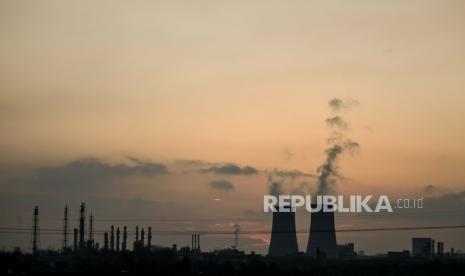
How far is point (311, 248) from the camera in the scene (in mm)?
73875

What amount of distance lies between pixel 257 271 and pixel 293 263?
19129 millimetres

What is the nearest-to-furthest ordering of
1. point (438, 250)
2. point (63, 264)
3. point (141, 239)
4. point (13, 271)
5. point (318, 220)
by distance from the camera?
point (13, 271), point (63, 264), point (318, 220), point (141, 239), point (438, 250)

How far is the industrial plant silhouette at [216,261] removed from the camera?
49.6 meters

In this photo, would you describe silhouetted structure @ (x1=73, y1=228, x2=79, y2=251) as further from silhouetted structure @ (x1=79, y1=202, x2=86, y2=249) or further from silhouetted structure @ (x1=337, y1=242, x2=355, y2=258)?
silhouetted structure @ (x1=337, y1=242, x2=355, y2=258)

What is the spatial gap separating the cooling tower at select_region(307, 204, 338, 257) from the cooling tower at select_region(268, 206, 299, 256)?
164 centimetres

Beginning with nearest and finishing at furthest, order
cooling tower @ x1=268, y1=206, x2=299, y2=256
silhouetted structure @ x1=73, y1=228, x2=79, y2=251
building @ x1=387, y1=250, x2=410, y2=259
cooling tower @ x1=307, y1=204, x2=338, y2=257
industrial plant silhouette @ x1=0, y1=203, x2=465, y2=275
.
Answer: industrial plant silhouette @ x1=0, y1=203, x2=465, y2=275, cooling tower @ x1=307, y1=204, x2=338, y2=257, cooling tower @ x1=268, y1=206, x2=299, y2=256, silhouetted structure @ x1=73, y1=228, x2=79, y2=251, building @ x1=387, y1=250, x2=410, y2=259

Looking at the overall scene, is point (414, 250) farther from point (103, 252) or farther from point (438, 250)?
point (103, 252)

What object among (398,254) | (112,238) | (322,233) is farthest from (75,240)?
(398,254)

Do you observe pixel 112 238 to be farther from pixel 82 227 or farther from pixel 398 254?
pixel 398 254

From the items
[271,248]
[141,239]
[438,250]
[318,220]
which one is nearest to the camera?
[318,220]

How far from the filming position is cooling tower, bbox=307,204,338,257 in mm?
66438

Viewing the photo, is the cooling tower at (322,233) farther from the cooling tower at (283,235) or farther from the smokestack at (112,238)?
the smokestack at (112,238)

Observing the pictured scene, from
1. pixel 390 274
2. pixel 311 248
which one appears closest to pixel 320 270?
pixel 390 274

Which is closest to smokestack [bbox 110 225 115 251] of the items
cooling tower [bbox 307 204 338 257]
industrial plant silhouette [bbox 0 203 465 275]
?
industrial plant silhouette [bbox 0 203 465 275]
